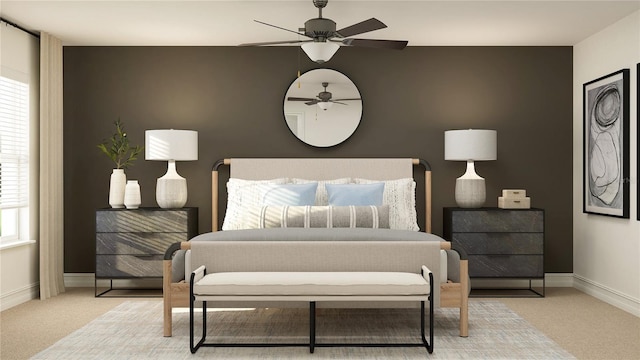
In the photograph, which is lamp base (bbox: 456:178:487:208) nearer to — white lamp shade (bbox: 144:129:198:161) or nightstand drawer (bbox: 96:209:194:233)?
white lamp shade (bbox: 144:129:198:161)

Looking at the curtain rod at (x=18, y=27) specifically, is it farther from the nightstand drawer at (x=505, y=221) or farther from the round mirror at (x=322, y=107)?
the nightstand drawer at (x=505, y=221)

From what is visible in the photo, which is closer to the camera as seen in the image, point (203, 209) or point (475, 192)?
point (475, 192)

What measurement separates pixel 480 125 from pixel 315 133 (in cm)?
178

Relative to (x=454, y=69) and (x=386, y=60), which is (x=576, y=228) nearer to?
(x=454, y=69)

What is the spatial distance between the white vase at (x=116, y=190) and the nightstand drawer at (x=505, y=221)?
3.31m

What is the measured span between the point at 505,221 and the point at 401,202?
1.02 m

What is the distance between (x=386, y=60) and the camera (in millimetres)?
6480

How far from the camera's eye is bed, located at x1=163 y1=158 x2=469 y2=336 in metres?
4.22

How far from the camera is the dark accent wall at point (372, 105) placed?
646 cm

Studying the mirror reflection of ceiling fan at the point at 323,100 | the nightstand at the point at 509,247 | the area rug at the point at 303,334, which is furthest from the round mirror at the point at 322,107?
the area rug at the point at 303,334

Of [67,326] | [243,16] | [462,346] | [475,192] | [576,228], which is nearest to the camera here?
[462,346]

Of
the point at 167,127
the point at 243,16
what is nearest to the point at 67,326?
the point at 167,127

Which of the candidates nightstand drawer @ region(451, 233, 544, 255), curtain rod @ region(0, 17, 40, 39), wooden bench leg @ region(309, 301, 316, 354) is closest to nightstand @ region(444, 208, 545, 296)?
nightstand drawer @ region(451, 233, 544, 255)

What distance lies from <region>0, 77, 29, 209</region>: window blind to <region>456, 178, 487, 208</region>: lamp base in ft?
13.8
